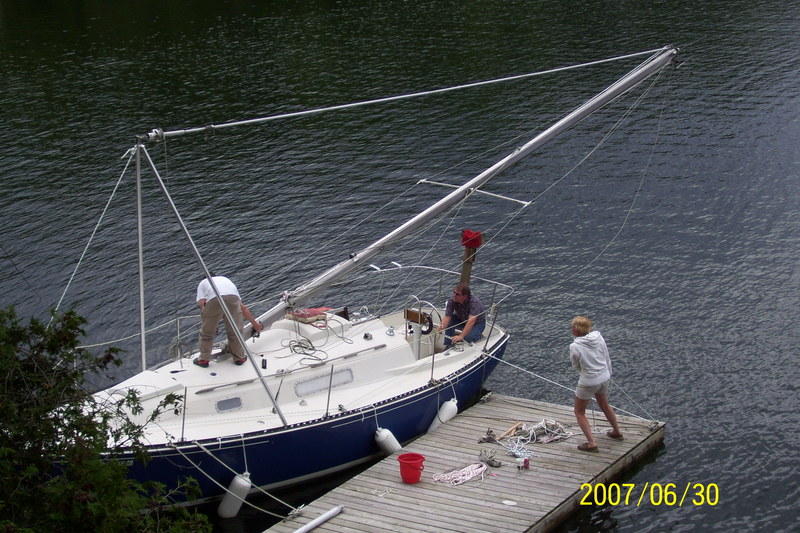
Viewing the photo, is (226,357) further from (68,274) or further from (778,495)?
(68,274)

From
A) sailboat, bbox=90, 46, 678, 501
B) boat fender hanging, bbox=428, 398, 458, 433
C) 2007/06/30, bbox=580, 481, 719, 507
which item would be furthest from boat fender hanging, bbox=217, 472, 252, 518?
2007/06/30, bbox=580, 481, 719, 507

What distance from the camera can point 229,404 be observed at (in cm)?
1828

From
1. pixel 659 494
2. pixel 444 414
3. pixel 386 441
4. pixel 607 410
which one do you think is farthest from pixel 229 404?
pixel 659 494

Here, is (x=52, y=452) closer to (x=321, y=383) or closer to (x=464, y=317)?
(x=321, y=383)

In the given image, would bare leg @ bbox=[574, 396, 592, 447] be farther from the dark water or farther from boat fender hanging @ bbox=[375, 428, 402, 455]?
boat fender hanging @ bbox=[375, 428, 402, 455]

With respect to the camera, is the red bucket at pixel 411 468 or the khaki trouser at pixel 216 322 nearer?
the red bucket at pixel 411 468

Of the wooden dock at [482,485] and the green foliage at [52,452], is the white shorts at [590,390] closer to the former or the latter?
the wooden dock at [482,485]

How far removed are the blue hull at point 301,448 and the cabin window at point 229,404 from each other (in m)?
1.02

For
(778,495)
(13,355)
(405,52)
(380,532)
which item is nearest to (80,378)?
(13,355)

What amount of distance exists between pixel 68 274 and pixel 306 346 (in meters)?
13.9

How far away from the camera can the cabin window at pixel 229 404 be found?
18.2 meters

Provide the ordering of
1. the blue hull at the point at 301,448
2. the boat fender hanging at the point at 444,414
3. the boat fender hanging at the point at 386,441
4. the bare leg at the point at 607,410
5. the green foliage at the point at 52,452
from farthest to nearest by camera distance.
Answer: the boat fender hanging at the point at 444,414, the boat fender hanging at the point at 386,441, the bare leg at the point at 607,410, the blue hull at the point at 301,448, the green foliage at the point at 52,452

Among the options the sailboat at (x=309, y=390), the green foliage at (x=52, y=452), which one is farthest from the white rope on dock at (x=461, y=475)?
the green foliage at (x=52, y=452)

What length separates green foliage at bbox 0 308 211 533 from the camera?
12430 mm
